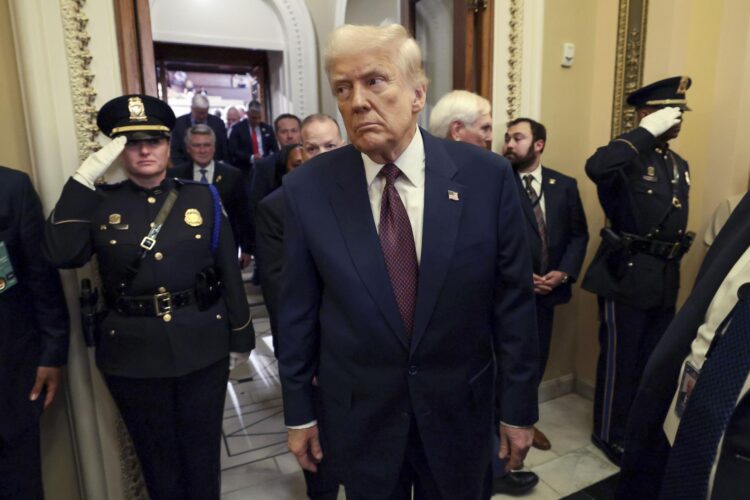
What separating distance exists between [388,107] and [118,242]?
41.3 inches

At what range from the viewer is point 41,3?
1.60 m

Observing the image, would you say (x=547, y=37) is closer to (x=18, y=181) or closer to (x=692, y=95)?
(x=692, y=95)

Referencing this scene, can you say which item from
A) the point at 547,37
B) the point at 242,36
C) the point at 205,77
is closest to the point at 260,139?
the point at 242,36

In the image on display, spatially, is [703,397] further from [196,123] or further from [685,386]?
[196,123]

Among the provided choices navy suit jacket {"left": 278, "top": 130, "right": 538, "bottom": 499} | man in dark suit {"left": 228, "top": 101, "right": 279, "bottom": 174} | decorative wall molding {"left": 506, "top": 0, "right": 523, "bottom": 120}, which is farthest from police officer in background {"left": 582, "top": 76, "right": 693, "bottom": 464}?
man in dark suit {"left": 228, "top": 101, "right": 279, "bottom": 174}

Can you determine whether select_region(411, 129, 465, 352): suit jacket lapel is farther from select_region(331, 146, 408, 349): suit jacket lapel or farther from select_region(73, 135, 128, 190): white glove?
select_region(73, 135, 128, 190): white glove

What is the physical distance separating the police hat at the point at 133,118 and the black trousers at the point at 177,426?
31.9 inches

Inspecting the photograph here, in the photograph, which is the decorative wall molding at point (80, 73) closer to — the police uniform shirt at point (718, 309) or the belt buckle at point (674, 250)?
the police uniform shirt at point (718, 309)

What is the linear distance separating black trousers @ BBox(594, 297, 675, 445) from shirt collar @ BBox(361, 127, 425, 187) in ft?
5.11

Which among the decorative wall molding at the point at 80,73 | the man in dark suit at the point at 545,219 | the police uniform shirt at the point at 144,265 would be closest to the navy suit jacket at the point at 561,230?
the man in dark suit at the point at 545,219

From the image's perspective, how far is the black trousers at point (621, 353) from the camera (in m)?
2.22

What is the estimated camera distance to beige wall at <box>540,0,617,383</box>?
255cm

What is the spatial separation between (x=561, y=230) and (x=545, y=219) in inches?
4.0

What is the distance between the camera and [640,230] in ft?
7.13
